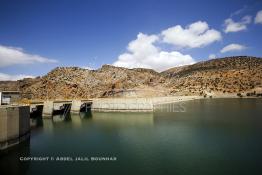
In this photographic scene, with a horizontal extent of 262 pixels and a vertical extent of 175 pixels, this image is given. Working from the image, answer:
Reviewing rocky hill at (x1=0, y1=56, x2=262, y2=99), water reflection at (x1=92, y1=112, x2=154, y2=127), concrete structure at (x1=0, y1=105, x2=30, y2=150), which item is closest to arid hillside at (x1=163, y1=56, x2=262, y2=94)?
rocky hill at (x1=0, y1=56, x2=262, y2=99)

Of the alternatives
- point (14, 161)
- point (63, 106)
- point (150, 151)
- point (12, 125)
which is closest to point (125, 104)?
point (63, 106)

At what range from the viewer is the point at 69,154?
28.1 m

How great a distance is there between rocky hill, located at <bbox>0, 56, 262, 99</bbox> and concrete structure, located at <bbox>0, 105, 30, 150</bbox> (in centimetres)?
5866

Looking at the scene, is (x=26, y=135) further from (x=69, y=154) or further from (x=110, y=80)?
(x=110, y=80)

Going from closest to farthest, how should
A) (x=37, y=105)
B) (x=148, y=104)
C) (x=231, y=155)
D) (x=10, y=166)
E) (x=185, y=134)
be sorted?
(x=10, y=166)
(x=231, y=155)
(x=185, y=134)
(x=37, y=105)
(x=148, y=104)

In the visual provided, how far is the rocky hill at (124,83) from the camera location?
115 metres

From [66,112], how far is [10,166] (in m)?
51.4

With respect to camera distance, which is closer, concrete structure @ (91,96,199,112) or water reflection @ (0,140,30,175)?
water reflection @ (0,140,30,175)

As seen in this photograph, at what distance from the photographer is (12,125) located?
2911cm

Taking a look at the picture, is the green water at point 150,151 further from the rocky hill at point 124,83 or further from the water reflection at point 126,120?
the rocky hill at point 124,83

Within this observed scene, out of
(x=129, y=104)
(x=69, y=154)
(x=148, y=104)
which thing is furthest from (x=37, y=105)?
(x=69, y=154)

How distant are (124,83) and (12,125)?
94.1 metres

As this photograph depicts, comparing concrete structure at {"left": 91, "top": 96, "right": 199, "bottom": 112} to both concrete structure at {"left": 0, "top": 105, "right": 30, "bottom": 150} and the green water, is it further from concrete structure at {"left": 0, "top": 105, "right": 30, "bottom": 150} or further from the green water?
concrete structure at {"left": 0, "top": 105, "right": 30, "bottom": 150}

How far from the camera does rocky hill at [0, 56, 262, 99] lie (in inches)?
4526
